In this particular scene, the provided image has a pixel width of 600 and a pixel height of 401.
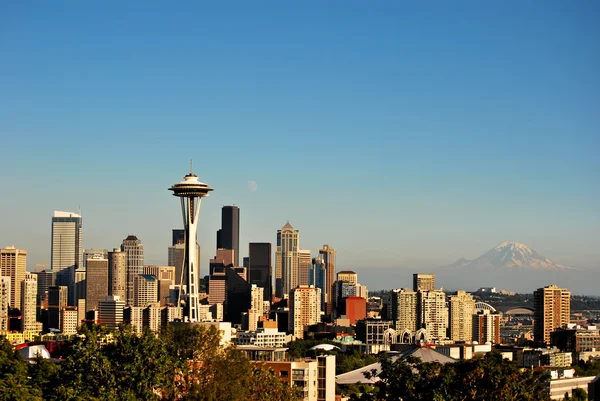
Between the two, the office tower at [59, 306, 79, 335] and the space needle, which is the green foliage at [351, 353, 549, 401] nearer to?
the space needle

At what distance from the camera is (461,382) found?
139 ft

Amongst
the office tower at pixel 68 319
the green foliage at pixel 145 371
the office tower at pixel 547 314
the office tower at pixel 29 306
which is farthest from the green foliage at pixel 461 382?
the office tower at pixel 547 314

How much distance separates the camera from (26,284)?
639 feet

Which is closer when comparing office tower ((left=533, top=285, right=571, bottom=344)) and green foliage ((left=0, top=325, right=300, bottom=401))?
green foliage ((left=0, top=325, right=300, bottom=401))

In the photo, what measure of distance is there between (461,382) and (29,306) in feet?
505

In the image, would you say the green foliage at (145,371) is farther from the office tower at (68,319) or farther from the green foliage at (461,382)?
the office tower at (68,319)

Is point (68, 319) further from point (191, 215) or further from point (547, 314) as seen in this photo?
point (191, 215)

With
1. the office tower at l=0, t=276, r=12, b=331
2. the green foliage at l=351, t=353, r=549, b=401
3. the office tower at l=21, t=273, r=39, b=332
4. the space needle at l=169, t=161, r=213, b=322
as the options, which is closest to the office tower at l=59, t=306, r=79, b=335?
the office tower at l=21, t=273, r=39, b=332

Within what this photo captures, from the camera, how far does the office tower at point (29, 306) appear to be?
17916cm

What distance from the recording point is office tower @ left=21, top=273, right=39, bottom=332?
17916cm

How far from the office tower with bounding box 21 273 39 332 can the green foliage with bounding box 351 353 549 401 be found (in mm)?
138163

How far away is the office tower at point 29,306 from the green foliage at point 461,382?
13816 centimetres

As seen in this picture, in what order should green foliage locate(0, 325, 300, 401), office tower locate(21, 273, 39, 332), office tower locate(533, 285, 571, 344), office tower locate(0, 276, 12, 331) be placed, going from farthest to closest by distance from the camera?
office tower locate(533, 285, 571, 344)
office tower locate(21, 273, 39, 332)
office tower locate(0, 276, 12, 331)
green foliage locate(0, 325, 300, 401)

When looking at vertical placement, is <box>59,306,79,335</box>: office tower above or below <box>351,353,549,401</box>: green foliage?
above
